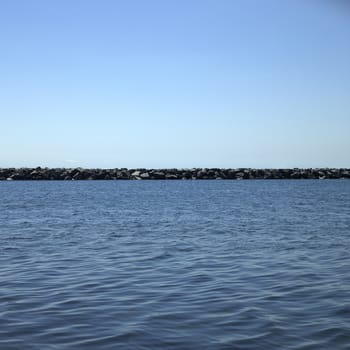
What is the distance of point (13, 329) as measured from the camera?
8953mm

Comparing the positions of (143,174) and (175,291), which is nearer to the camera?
(175,291)

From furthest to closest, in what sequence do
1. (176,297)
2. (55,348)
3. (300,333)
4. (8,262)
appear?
(8,262)
(176,297)
(300,333)
(55,348)

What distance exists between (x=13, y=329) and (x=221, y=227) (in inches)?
737

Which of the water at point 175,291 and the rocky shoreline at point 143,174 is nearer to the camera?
the water at point 175,291

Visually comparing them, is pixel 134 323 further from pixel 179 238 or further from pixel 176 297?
pixel 179 238

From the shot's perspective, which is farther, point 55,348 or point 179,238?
point 179,238

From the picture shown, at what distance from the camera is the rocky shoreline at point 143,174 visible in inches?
4658

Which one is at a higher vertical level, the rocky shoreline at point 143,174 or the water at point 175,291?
the rocky shoreline at point 143,174

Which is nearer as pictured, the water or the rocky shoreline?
the water

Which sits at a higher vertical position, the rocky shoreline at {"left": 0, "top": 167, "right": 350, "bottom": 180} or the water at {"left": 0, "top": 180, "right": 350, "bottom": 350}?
the rocky shoreline at {"left": 0, "top": 167, "right": 350, "bottom": 180}

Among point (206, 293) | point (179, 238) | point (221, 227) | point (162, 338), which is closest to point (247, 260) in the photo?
point (206, 293)

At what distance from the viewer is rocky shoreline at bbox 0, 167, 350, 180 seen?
388ft

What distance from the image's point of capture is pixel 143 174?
122000 millimetres

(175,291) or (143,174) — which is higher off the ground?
(143,174)
